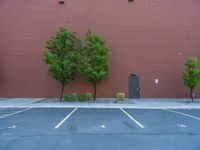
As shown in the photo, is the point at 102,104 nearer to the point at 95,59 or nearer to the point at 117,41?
the point at 95,59

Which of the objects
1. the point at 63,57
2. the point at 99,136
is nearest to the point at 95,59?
the point at 63,57

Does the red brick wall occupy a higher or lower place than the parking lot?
higher

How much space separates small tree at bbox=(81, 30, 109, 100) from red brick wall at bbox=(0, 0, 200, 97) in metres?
2.77

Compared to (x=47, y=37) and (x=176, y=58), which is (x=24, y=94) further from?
(x=176, y=58)

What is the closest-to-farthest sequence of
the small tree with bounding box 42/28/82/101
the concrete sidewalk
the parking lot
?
the parking lot < the concrete sidewalk < the small tree with bounding box 42/28/82/101

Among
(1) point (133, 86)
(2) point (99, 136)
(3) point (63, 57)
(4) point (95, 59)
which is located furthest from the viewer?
(1) point (133, 86)

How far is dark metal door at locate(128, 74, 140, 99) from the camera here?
29578 millimetres

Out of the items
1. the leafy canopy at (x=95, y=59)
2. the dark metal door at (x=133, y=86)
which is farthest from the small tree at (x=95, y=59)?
the dark metal door at (x=133, y=86)

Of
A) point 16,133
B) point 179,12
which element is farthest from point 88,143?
point 179,12

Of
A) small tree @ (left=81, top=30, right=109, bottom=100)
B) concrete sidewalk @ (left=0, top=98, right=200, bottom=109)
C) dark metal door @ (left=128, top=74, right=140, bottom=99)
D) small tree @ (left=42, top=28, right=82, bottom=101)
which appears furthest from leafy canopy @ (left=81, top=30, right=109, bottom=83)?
dark metal door @ (left=128, top=74, right=140, bottom=99)

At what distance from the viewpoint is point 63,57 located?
1048 inches

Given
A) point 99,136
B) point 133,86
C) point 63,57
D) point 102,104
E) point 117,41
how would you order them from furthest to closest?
point 117,41 → point 133,86 → point 63,57 → point 102,104 → point 99,136

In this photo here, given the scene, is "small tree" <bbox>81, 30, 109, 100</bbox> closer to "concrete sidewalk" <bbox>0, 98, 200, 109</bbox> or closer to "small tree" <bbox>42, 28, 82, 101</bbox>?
"small tree" <bbox>42, 28, 82, 101</bbox>

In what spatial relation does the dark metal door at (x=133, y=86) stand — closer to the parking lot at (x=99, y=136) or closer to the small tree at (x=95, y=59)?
the small tree at (x=95, y=59)
